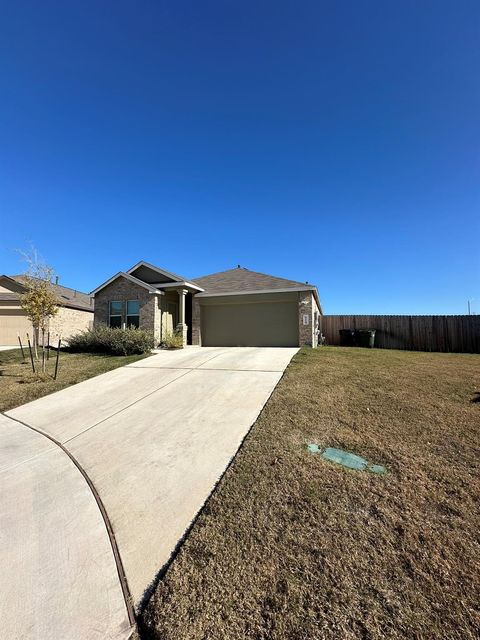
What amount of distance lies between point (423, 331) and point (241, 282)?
10.5 meters

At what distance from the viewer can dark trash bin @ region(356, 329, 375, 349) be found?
16.4 meters

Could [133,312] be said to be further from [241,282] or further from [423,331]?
[423,331]

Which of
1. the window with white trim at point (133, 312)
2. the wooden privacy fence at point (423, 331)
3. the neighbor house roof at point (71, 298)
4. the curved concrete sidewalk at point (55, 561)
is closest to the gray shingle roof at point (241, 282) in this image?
the window with white trim at point (133, 312)

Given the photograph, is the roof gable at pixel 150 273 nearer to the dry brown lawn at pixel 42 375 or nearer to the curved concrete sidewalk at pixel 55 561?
the dry brown lawn at pixel 42 375

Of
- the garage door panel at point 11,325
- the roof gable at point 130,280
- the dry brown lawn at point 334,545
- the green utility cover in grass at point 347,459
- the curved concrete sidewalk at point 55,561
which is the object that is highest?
the roof gable at point 130,280

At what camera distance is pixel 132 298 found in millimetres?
15555

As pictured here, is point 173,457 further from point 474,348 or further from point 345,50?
point 474,348

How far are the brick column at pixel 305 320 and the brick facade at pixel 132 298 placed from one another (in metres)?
7.36

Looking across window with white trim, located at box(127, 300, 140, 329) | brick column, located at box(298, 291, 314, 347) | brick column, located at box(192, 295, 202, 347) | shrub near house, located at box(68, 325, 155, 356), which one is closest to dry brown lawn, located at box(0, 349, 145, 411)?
shrub near house, located at box(68, 325, 155, 356)

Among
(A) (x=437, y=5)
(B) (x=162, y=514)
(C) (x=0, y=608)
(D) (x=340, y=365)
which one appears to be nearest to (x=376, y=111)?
(A) (x=437, y=5)

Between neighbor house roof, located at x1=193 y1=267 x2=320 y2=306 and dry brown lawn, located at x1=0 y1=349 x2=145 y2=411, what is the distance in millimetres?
6308

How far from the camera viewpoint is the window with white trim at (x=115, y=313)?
15.8m

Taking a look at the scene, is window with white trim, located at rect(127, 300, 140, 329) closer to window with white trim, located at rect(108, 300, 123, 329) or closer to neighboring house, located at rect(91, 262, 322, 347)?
neighboring house, located at rect(91, 262, 322, 347)

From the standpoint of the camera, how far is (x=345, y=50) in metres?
8.52
